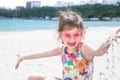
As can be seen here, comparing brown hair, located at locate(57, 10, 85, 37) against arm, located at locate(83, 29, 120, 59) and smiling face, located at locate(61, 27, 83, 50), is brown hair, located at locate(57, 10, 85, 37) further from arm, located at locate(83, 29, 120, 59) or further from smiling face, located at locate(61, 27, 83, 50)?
arm, located at locate(83, 29, 120, 59)

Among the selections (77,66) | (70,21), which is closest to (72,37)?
(70,21)

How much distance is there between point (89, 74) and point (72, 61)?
0.18 meters

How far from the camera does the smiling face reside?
321cm

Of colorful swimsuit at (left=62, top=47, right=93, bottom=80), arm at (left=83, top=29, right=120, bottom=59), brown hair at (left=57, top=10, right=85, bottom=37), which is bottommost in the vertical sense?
colorful swimsuit at (left=62, top=47, right=93, bottom=80)

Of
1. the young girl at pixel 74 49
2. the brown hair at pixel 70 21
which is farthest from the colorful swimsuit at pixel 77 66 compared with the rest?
the brown hair at pixel 70 21

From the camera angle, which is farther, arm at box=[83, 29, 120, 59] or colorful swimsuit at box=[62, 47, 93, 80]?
colorful swimsuit at box=[62, 47, 93, 80]

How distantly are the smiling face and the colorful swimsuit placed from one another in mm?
86

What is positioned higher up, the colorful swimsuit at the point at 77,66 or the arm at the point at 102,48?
the arm at the point at 102,48

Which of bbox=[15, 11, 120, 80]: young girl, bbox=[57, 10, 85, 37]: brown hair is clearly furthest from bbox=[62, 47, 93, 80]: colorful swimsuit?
bbox=[57, 10, 85, 37]: brown hair

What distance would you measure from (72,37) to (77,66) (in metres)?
0.27

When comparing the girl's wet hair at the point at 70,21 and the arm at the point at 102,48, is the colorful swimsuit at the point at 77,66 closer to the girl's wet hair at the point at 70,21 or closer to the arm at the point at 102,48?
the arm at the point at 102,48

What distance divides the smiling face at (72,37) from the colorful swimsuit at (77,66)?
9cm

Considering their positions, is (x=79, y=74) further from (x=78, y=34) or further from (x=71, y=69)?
(x=78, y=34)

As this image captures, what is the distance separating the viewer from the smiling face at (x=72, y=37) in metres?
3.21
